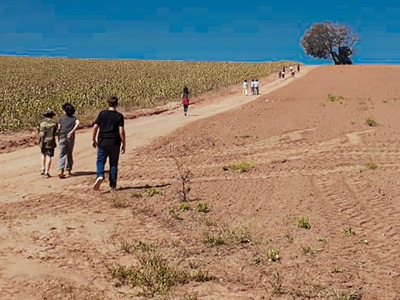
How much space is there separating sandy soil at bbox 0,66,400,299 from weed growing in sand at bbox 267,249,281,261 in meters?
0.08

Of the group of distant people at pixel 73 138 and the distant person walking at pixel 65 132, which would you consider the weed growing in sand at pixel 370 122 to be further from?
the distant person walking at pixel 65 132

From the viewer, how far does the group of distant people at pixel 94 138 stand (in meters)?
8.48

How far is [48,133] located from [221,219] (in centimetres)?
488

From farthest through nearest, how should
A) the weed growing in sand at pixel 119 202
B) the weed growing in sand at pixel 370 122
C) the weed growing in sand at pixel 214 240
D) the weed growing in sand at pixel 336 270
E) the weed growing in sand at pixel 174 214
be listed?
the weed growing in sand at pixel 370 122 < the weed growing in sand at pixel 119 202 < the weed growing in sand at pixel 174 214 < the weed growing in sand at pixel 214 240 < the weed growing in sand at pixel 336 270

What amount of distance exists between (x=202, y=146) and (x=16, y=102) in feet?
49.9

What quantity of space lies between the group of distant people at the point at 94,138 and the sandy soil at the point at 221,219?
1.43 feet

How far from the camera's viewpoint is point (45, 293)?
471 centimetres

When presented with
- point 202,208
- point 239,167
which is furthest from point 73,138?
point 239,167

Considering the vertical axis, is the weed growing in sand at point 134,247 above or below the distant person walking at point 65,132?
below

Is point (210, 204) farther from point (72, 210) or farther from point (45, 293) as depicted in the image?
point (45, 293)

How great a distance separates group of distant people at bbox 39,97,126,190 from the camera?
848 centimetres

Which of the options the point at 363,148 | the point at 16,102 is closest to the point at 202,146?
the point at 363,148

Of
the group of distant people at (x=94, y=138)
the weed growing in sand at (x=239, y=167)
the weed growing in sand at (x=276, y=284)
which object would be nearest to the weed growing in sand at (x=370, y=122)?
the weed growing in sand at (x=239, y=167)

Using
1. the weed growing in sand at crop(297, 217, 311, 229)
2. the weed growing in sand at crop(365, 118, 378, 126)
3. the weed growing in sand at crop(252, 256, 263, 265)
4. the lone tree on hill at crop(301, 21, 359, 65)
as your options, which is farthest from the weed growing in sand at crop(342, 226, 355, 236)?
the lone tree on hill at crop(301, 21, 359, 65)
